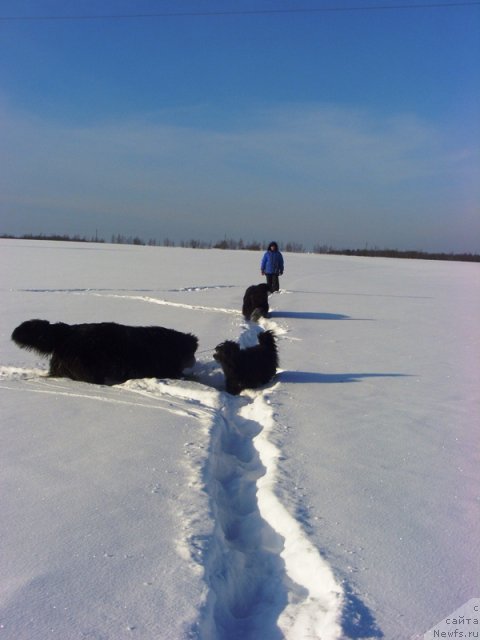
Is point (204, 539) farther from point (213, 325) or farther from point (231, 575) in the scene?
point (213, 325)

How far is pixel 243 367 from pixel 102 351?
1506 millimetres

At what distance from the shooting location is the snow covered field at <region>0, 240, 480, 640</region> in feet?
7.75

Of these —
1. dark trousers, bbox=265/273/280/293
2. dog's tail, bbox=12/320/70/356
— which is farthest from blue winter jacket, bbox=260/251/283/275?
dog's tail, bbox=12/320/70/356

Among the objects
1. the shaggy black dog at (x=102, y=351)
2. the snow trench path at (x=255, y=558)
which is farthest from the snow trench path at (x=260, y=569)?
the shaggy black dog at (x=102, y=351)

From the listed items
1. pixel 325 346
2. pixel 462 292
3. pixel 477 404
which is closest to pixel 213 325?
pixel 325 346

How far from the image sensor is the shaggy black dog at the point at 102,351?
6363 millimetres

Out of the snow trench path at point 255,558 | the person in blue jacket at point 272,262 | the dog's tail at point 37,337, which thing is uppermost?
the person in blue jacket at point 272,262

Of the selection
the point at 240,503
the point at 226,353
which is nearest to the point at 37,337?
the point at 226,353

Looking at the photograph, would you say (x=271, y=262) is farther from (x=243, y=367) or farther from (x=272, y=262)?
(x=243, y=367)

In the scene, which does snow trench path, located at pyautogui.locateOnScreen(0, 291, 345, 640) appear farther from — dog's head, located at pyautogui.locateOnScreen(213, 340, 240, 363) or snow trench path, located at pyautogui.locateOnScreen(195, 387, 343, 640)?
dog's head, located at pyautogui.locateOnScreen(213, 340, 240, 363)

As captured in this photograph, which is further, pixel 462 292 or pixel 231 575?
pixel 462 292

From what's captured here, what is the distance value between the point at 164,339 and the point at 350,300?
10.2 meters

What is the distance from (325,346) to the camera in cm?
908

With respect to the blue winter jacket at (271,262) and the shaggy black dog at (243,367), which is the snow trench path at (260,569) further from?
the blue winter jacket at (271,262)
